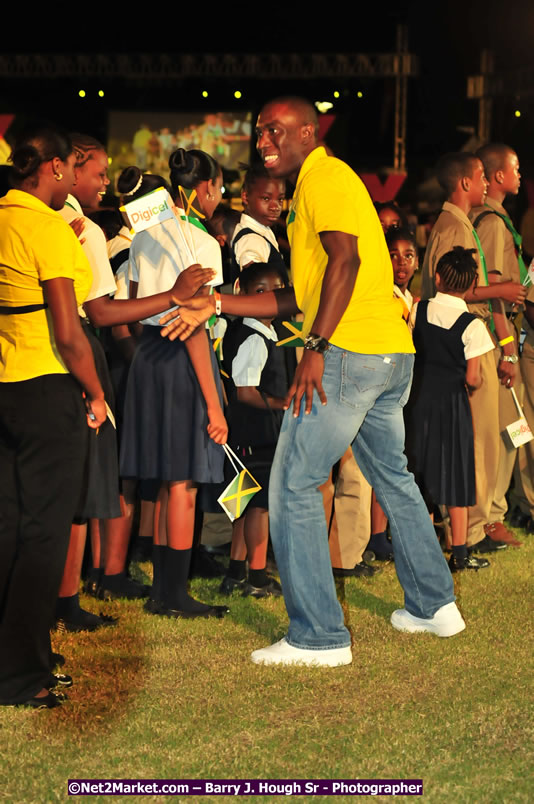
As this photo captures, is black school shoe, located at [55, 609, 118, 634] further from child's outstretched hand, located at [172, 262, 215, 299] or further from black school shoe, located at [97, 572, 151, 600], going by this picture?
child's outstretched hand, located at [172, 262, 215, 299]

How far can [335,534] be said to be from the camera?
5.78 metres

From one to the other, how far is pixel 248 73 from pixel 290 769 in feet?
84.7

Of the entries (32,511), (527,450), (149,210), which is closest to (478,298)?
(527,450)

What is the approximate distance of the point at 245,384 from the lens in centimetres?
520

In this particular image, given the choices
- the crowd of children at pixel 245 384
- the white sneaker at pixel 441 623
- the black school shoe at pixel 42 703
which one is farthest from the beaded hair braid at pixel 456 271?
the black school shoe at pixel 42 703

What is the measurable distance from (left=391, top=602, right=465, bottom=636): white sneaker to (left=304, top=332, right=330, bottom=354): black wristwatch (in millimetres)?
1361

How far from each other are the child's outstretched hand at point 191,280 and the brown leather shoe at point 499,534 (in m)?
3.00

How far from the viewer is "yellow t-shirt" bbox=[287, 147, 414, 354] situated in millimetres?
4023

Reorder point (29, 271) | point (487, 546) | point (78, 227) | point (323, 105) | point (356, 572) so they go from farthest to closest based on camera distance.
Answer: point (323, 105) → point (487, 546) → point (356, 572) → point (78, 227) → point (29, 271)

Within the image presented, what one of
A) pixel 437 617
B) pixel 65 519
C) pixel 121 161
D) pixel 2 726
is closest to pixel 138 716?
pixel 2 726

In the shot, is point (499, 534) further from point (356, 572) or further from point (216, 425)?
point (216, 425)

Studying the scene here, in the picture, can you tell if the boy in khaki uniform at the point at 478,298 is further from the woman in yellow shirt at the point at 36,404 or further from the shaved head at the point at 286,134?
the woman in yellow shirt at the point at 36,404

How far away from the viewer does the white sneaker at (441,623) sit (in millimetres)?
4574

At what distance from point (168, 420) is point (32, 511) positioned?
1.22m
